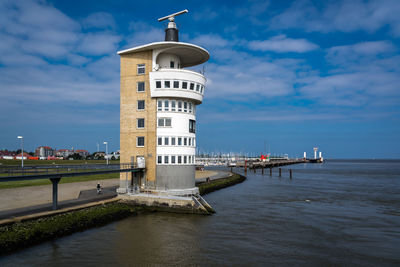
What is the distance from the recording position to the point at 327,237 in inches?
1005

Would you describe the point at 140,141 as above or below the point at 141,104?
below

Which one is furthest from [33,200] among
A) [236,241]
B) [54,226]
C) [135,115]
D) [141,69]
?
[236,241]

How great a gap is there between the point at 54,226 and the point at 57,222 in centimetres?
65

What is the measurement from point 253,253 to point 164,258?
629cm

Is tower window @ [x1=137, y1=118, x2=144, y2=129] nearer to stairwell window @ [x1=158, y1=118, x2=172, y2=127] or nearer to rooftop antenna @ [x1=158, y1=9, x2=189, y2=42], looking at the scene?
stairwell window @ [x1=158, y1=118, x2=172, y2=127]

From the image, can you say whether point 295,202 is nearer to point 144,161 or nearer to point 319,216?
point 319,216

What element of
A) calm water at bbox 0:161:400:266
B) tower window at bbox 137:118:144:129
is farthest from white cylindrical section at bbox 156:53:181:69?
calm water at bbox 0:161:400:266

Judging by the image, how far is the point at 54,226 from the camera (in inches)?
896

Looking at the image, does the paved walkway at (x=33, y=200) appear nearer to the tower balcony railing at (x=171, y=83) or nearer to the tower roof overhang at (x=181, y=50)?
the tower balcony railing at (x=171, y=83)

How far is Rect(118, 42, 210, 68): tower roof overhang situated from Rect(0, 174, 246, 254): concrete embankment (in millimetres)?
18320

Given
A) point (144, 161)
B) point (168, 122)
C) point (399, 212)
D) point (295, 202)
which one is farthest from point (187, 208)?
point (399, 212)

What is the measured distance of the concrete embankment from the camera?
A: 19953 millimetres

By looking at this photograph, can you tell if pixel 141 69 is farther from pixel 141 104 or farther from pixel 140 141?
pixel 140 141

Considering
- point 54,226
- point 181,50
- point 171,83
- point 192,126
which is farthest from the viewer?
point 192,126
